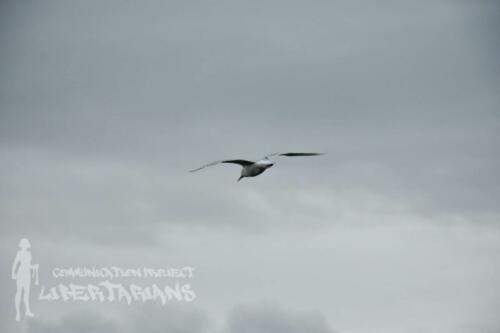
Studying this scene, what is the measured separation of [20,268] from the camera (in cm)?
12031

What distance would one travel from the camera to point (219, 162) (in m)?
96.1

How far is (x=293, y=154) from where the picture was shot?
99.4 meters

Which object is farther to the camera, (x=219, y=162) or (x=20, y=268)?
(x=20, y=268)

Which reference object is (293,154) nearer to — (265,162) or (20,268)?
(265,162)

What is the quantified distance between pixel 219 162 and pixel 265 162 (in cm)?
559

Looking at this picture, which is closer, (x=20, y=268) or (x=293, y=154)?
(x=293, y=154)

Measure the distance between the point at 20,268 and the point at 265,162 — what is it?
43512 millimetres

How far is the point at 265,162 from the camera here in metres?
98.1

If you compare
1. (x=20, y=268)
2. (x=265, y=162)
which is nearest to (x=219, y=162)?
(x=265, y=162)

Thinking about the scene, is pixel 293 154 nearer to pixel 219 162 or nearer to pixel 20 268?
pixel 219 162

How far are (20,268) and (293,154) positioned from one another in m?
45.9

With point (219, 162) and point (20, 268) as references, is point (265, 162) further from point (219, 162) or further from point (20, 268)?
point (20, 268)

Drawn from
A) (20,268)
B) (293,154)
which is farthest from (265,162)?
(20,268)

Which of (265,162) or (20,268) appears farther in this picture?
(20,268)
